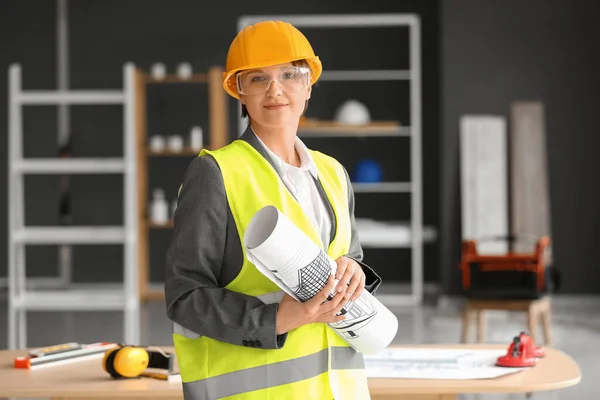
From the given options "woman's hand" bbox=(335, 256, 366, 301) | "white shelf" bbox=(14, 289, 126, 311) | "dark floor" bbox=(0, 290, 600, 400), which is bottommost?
"dark floor" bbox=(0, 290, 600, 400)

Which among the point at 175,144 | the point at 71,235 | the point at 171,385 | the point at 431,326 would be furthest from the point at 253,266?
the point at 175,144

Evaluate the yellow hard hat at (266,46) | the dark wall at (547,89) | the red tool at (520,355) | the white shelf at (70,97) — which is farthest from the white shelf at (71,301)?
the yellow hard hat at (266,46)

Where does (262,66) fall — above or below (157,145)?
below

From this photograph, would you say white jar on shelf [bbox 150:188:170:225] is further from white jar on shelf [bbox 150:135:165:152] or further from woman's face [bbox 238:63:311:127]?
woman's face [bbox 238:63:311:127]

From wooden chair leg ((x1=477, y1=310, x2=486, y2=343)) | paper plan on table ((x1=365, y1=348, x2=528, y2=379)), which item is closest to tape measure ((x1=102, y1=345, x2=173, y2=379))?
paper plan on table ((x1=365, y1=348, x2=528, y2=379))

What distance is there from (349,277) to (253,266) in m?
0.16

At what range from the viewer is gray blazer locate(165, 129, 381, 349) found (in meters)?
1.58

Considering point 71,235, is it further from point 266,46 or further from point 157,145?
point 266,46

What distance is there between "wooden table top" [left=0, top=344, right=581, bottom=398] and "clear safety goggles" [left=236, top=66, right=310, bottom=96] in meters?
1.12

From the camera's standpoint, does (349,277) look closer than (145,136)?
Yes

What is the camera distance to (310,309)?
61.1 inches

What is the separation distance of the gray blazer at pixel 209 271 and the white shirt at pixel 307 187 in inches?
5.2

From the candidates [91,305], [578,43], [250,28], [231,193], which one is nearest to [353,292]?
[231,193]

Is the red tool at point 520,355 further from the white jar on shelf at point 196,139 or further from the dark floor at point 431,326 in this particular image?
the white jar on shelf at point 196,139
